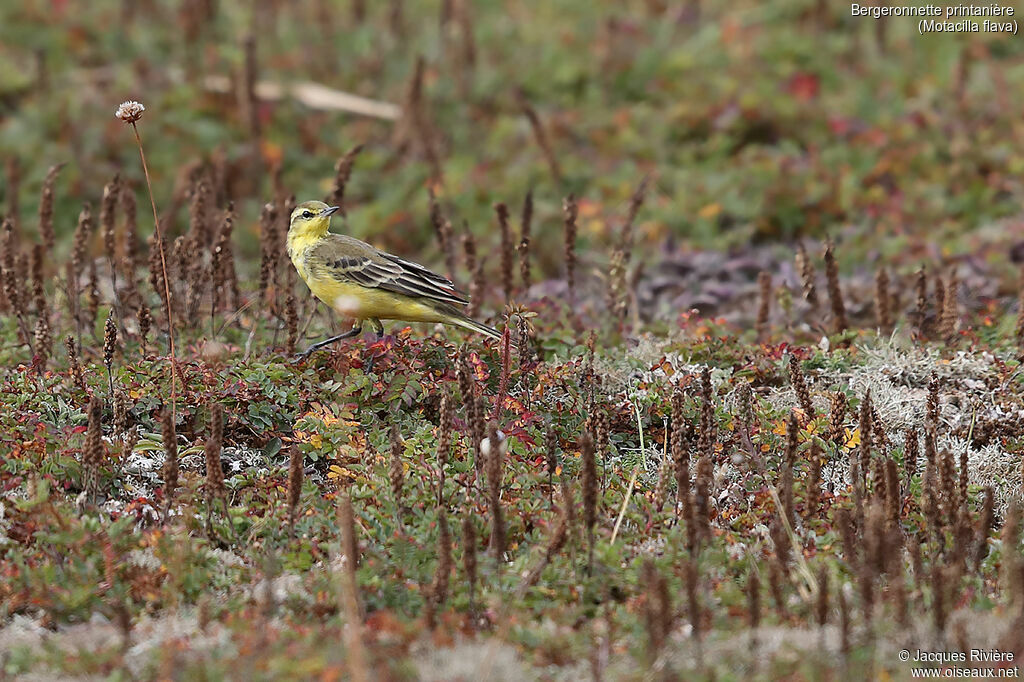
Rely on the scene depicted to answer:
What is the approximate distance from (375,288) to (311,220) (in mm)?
782

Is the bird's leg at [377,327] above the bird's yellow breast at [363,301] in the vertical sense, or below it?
below

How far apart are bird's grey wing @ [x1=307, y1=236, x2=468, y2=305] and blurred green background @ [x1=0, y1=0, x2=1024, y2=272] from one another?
4.09 meters

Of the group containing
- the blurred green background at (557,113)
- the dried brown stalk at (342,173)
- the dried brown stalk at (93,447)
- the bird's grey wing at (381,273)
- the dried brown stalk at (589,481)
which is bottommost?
the dried brown stalk at (589,481)

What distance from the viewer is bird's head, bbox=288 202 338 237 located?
7.49 m

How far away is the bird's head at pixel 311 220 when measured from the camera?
749 cm

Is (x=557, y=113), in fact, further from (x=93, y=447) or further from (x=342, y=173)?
(x=93, y=447)

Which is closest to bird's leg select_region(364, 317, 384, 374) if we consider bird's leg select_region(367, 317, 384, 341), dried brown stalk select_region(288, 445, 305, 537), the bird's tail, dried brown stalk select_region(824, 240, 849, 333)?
bird's leg select_region(367, 317, 384, 341)

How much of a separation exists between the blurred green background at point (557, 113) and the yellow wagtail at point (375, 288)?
4.09 m

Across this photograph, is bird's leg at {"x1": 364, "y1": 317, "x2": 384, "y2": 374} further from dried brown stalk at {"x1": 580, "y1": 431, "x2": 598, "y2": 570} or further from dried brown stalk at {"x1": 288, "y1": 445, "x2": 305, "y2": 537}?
dried brown stalk at {"x1": 580, "y1": 431, "x2": 598, "y2": 570}

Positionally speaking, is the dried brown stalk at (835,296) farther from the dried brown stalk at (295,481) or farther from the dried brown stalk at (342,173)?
the dried brown stalk at (295,481)

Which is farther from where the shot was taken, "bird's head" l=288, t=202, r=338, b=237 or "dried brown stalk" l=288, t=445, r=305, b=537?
"bird's head" l=288, t=202, r=338, b=237

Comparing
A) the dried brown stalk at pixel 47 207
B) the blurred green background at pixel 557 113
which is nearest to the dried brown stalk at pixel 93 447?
the dried brown stalk at pixel 47 207

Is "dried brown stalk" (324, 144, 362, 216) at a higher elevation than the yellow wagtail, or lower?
higher

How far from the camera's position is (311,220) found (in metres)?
7.51
